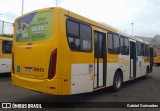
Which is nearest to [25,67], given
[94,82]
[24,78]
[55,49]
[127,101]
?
[24,78]

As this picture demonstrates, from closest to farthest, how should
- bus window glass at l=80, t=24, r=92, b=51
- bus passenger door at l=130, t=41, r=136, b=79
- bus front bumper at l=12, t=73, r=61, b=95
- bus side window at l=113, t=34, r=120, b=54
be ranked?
1. bus front bumper at l=12, t=73, r=61, b=95
2. bus window glass at l=80, t=24, r=92, b=51
3. bus side window at l=113, t=34, r=120, b=54
4. bus passenger door at l=130, t=41, r=136, b=79

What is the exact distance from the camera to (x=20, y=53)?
8.09m

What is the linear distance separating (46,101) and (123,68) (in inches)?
193

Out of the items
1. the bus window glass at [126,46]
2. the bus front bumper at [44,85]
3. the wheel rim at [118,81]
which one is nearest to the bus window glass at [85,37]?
the bus front bumper at [44,85]

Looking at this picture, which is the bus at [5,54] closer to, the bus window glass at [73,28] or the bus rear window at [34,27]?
the bus rear window at [34,27]

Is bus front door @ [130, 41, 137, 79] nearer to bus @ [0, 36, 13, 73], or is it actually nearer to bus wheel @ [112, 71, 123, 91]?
bus wheel @ [112, 71, 123, 91]

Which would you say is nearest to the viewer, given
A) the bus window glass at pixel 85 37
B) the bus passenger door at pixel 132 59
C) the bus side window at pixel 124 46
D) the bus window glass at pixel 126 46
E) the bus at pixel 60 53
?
the bus at pixel 60 53

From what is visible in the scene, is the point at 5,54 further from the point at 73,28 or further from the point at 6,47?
the point at 73,28

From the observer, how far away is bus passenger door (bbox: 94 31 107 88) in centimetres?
895

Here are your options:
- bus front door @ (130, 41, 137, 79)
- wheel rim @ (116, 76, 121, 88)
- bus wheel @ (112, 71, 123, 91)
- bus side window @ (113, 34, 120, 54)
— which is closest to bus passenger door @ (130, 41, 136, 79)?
bus front door @ (130, 41, 137, 79)

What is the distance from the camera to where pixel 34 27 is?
7.71m

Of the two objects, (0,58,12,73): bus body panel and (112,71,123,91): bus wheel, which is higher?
(0,58,12,73): bus body panel

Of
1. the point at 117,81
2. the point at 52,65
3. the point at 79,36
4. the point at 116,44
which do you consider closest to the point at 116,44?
the point at 116,44

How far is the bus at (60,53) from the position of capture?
700 cm
